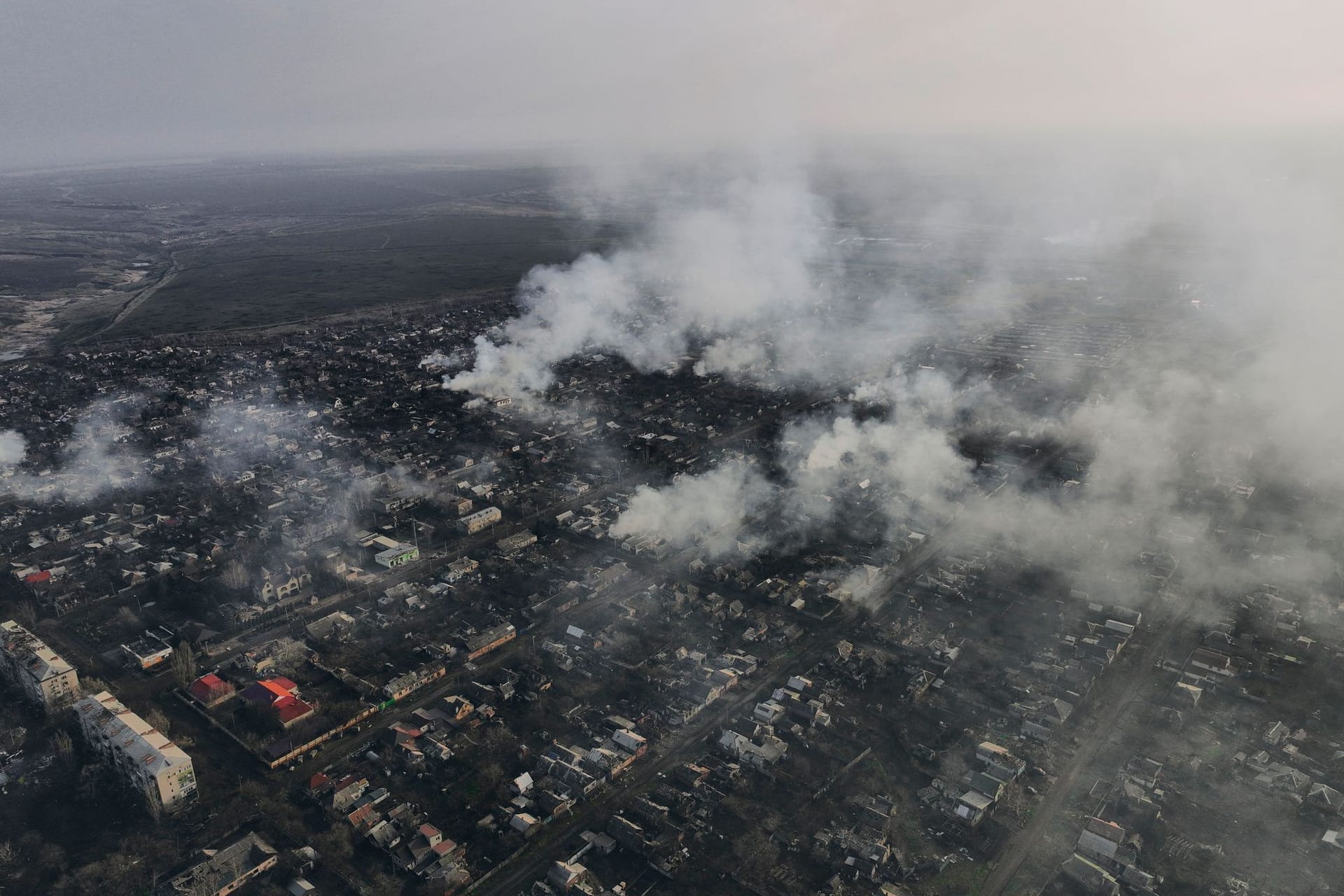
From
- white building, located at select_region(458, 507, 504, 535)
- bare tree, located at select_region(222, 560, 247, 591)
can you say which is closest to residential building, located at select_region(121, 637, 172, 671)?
bare tree, located at select_region(222, 560, 247, 591)

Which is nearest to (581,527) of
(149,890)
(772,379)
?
(149,890)

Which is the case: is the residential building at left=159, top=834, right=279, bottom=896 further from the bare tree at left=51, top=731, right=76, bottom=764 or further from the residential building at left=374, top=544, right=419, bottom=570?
the residential building at left=374, top=544, right=419, bottom=570

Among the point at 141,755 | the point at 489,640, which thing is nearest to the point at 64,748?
the point at 141,755

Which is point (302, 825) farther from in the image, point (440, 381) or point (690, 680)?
point (440, 381)

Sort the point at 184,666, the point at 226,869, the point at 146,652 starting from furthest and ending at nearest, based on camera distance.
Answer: the point at 146,652 → the point at 184,666 → the point at 226,869

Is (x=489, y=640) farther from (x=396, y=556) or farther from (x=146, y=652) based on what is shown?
(x=146, y=652)
